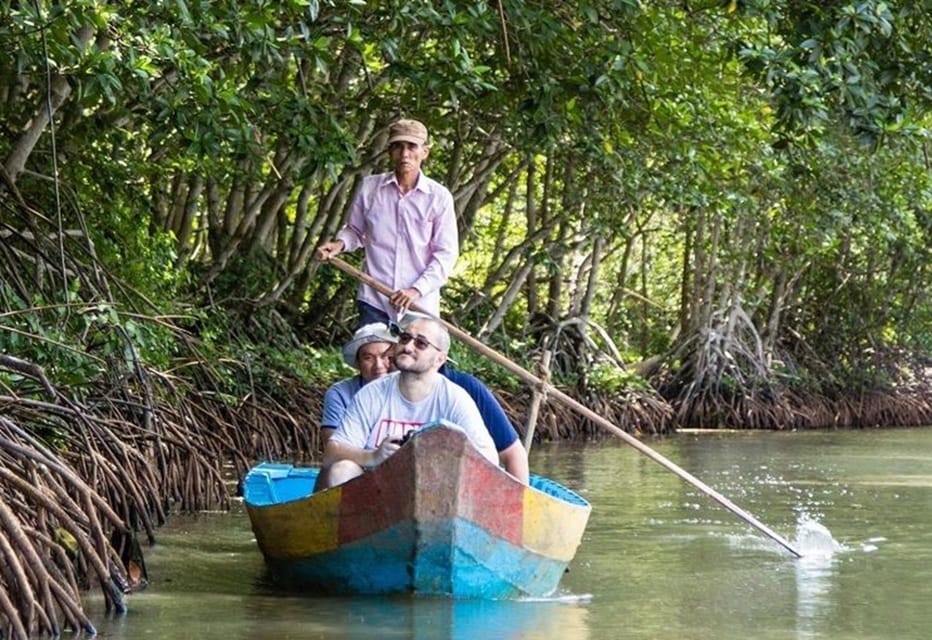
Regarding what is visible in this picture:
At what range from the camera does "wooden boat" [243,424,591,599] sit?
6223mm

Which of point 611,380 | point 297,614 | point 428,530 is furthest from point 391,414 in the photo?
point 611,380

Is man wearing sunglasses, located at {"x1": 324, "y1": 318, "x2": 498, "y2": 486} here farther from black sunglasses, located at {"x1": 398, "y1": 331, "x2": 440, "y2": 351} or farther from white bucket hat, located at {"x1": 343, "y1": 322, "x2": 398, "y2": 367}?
white bucket hat, located at {"x1": 343, "y1": 322, "x2": 398, "y2": 367}

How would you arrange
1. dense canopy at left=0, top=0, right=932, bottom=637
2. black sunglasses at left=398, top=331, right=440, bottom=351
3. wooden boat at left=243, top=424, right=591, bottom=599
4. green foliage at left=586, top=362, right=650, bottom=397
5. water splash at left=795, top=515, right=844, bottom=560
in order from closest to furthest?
wooden boat at left=243, top=424, right=591, bottom=599 → black sunglasses at left=398, top=331, right=440, bottom=351 → dense canopy at left=0, top=0, right=932, bottom=637 → water splash at left=795, top=515, right=844, bottom=560 → green foliage at left=586, top=362, right=650, bottom=397

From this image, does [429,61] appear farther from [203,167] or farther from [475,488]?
[475,488]

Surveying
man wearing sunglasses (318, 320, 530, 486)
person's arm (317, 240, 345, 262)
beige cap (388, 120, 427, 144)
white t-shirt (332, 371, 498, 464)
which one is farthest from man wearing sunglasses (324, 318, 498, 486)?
beige cap (388, 120, 427, 144)

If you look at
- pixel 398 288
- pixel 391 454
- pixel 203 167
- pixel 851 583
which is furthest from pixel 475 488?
pixel 203 167

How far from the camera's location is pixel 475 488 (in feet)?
20.7

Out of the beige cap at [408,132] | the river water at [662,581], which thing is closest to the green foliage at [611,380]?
the river water at [662,581]

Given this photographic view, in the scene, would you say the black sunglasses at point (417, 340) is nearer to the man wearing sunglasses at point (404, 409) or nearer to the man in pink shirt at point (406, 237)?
the man wearing sunglasses at point (404, 409)

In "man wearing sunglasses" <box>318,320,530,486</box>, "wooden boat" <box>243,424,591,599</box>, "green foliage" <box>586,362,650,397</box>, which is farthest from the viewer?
"green foliage" <box>586,362,650,397</box>

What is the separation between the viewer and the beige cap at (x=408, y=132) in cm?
733

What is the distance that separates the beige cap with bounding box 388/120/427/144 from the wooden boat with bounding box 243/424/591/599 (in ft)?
5.04

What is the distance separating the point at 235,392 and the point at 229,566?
4.20 meters

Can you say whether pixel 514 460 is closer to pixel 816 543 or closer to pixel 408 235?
pixel 408 235
